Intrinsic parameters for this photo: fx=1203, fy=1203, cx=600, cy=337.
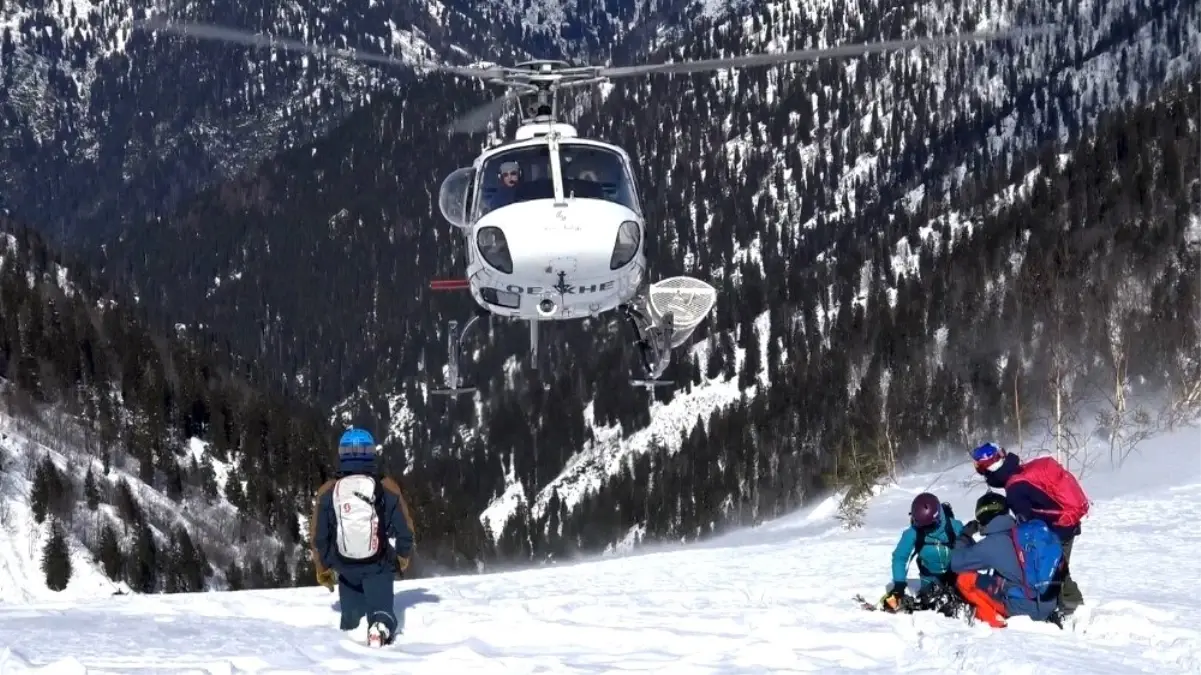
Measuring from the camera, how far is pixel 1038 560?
973 cm

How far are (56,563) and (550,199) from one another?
52880 mm

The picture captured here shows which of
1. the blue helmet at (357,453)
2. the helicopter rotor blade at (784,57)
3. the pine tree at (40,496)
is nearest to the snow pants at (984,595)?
the blue helmet at (357,453)

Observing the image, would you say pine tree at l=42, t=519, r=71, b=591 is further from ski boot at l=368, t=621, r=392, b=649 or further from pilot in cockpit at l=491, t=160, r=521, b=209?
ski boot at l=368, t=621, r=392, b=649

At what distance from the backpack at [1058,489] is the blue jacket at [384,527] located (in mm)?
5014

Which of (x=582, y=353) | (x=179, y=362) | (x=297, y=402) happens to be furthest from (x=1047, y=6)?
(x=179, y=362)

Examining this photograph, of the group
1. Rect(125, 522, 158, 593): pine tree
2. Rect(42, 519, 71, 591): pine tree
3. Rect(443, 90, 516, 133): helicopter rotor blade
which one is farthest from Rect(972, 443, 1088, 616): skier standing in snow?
Rect(125, 522, 158, 593): pine tree

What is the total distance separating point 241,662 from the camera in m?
7.35

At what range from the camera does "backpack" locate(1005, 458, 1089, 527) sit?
9.77 meters

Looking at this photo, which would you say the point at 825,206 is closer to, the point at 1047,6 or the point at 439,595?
the point at 1047,6

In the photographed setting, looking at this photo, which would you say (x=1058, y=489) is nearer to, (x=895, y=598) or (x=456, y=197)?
(x=895, y=598)

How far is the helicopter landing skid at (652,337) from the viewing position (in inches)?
643

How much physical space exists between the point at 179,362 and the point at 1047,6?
5952 inches

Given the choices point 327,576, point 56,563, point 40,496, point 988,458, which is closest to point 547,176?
point 327,576

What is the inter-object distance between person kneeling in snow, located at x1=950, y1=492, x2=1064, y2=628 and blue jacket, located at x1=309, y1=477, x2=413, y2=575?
15.3 ft
